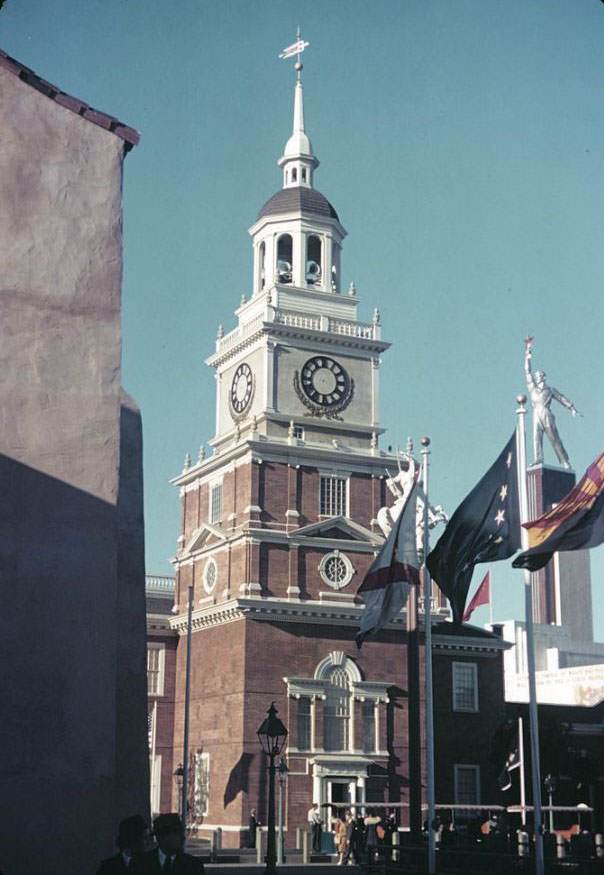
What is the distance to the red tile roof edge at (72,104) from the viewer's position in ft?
64.7

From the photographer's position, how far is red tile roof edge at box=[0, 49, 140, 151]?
64.7ft

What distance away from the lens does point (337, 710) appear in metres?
58.5

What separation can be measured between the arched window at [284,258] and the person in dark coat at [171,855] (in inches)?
2238

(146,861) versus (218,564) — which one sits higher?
(218,564)

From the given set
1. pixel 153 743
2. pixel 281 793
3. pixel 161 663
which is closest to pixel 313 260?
pixel 161 663

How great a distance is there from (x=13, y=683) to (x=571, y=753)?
32391 mm

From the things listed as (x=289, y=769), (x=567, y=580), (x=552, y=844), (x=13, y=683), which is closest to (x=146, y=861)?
(x=13, y=683)

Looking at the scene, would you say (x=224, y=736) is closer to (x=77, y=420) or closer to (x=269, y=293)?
(x=269, y=293)

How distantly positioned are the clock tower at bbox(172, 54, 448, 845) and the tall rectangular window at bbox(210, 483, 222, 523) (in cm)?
12

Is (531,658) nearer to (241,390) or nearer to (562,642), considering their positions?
(241,390)

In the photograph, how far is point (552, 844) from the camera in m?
29.0

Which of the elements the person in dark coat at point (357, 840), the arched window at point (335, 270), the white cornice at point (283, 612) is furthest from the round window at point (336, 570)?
the arched window at point (335, 270)

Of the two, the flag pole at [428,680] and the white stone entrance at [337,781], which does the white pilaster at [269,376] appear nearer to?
the white stone entrance at [337,781]

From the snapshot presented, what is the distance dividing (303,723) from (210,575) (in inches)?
351
